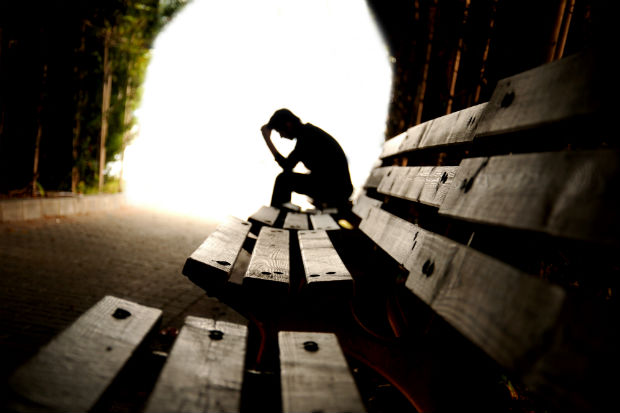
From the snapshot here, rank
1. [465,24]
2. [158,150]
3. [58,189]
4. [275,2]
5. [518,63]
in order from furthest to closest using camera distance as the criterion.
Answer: [158,150] → [275,2] → [58,189] → [465,24] → [518,63]

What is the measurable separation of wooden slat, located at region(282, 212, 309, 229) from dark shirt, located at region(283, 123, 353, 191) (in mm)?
1422

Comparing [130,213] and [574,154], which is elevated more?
[574,154]

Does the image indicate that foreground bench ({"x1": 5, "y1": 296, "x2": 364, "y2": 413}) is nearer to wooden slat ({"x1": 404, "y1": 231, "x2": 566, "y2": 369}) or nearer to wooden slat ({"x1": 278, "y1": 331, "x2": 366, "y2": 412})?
wooden slat ({"x1": 278, "y1": 331, "x2": 366, "y2": 412})

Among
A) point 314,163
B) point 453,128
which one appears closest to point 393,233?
point 453,128

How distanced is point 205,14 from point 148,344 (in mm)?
10681

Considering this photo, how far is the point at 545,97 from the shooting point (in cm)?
69

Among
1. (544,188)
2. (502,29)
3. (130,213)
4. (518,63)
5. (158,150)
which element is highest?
(502,29)

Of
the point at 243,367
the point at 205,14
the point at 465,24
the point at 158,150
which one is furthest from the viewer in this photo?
the point at 158,150

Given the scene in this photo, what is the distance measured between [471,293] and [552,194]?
0.23 metres

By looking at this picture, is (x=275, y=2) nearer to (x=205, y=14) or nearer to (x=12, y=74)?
(x=205, y=14)

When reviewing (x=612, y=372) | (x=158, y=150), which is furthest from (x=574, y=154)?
(x=158, y=150)

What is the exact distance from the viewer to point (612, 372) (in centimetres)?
43

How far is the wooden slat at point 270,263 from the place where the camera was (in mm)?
1027

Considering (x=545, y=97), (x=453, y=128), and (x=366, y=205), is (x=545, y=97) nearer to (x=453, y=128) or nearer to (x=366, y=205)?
(x=453, y=128)
